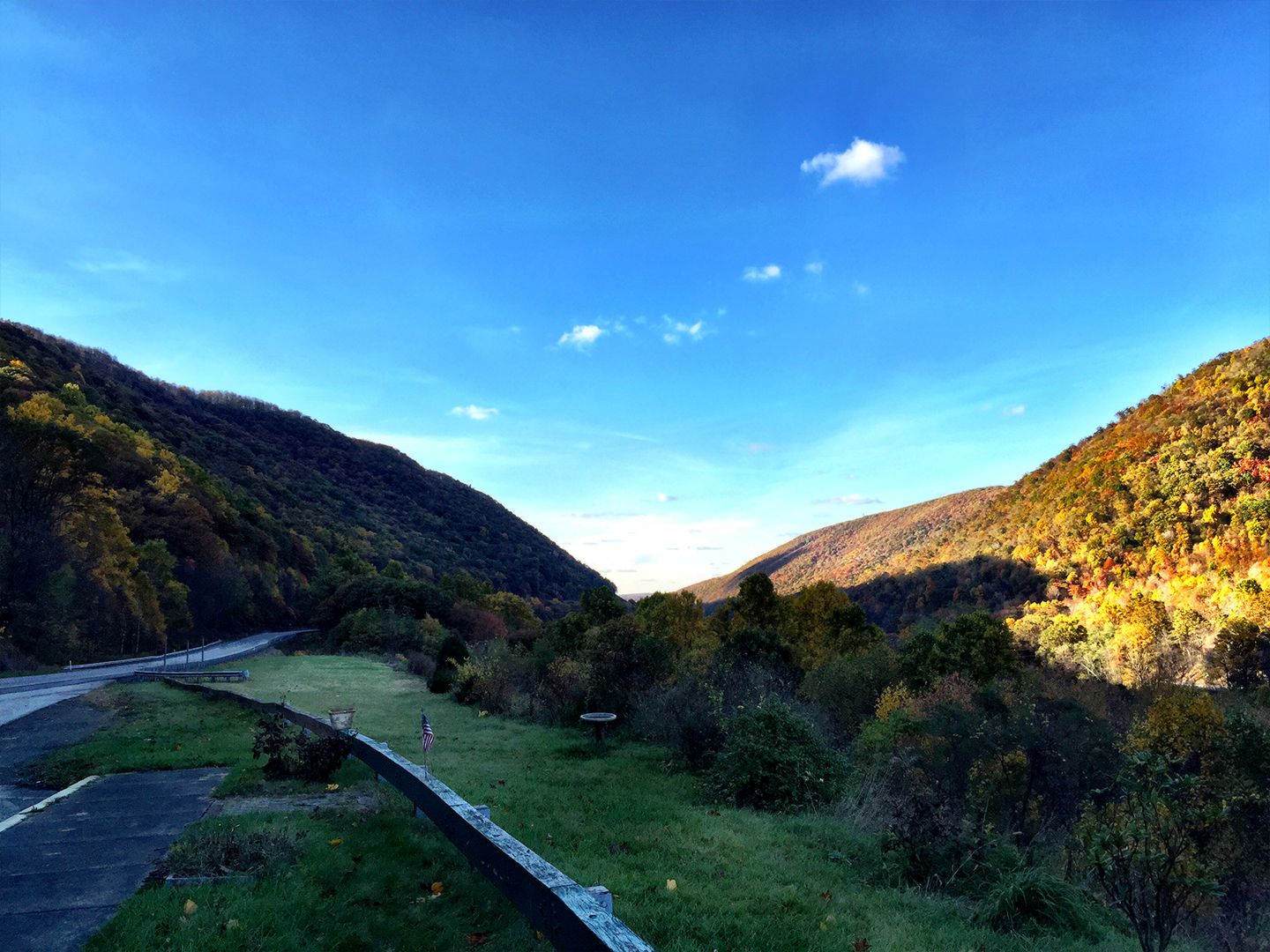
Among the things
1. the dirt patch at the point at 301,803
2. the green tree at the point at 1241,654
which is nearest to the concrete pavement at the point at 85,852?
the dirt patch at the point at 301,803

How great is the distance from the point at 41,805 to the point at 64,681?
17.0m

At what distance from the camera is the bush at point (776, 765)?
33.3ft

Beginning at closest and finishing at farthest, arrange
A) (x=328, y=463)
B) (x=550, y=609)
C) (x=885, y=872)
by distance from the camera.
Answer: (x=885, y=872), (x=550, y=609), (x=328, y=463)

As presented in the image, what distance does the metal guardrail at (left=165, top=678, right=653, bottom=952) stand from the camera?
11.6 ft

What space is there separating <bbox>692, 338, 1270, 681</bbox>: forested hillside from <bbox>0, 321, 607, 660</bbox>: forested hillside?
4587 cm

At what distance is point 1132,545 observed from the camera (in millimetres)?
55281

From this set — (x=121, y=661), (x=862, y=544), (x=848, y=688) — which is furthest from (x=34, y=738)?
(x=862, y=544)

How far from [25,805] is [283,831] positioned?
165 inches

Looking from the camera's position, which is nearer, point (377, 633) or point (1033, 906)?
point (1033, 906)

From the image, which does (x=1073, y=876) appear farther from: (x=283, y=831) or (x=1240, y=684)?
(x=1240, y=684)

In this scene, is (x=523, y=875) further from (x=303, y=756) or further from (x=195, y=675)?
(x=195, y=675)

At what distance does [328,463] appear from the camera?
9812 cm

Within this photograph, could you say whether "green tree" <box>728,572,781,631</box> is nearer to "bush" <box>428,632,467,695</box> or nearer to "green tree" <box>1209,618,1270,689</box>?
"bush" <box>428,632,467,695</box>

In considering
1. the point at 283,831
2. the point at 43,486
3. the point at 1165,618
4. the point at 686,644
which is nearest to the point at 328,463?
the point at 43,486
